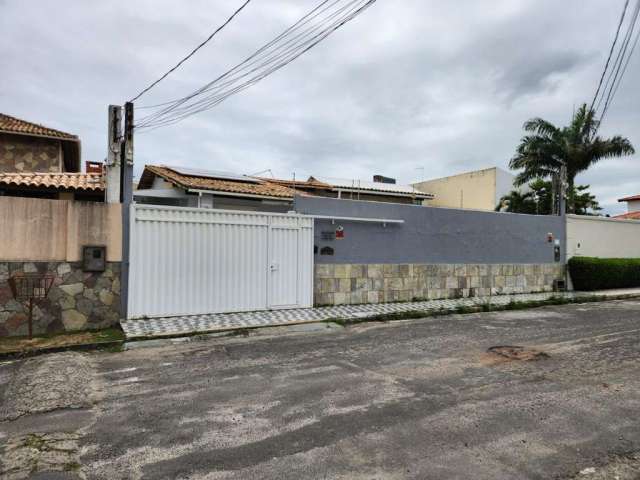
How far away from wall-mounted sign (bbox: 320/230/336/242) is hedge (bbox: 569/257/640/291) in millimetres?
10410

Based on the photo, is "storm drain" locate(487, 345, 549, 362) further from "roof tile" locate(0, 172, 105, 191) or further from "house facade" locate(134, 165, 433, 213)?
"roof tile" locate(0, 172, 105, 191)

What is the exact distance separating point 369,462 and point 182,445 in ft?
5.13

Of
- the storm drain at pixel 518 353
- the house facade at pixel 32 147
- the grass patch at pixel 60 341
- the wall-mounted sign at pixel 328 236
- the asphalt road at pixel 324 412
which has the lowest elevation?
the asphalt road at pixel 324 412

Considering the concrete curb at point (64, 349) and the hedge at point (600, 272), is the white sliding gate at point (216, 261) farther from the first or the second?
the hedge at point (600, 272)

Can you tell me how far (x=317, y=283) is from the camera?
11328mm

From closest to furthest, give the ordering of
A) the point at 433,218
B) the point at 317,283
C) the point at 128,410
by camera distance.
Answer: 1. the point at 128,410
2. the point at 317,283
3. the point at 433,218

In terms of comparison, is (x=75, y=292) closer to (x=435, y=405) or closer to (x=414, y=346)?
(x=414, y=346)

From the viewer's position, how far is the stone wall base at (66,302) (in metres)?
7.89

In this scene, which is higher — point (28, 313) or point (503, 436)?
point (28, 313)

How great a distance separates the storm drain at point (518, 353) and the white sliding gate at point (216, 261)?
4.90 m

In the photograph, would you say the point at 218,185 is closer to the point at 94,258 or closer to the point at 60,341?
the point at 94,258

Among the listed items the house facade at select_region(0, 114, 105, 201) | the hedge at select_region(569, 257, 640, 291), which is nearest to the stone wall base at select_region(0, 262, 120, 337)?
the house facade at select_region(0, 114, 105, 201)

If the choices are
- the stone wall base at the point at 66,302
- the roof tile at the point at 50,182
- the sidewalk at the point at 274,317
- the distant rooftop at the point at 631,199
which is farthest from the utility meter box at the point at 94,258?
the distant rooftop at the point at 631,199

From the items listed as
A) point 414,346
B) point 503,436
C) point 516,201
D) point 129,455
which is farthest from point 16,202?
point 516,201
